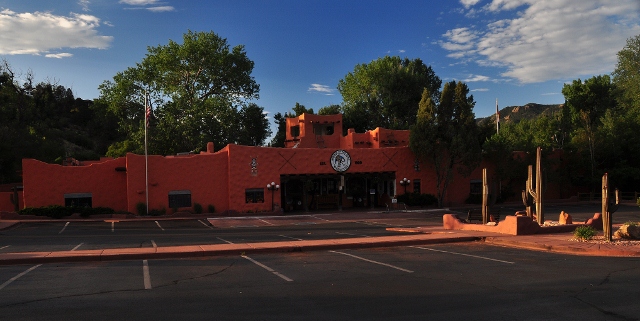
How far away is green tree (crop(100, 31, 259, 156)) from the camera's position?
50.9 m

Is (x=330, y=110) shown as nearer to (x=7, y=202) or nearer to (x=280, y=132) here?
(x=280, y=132)

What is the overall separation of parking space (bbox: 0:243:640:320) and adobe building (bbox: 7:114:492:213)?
20.3 metres

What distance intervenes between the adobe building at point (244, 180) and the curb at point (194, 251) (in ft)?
60.2

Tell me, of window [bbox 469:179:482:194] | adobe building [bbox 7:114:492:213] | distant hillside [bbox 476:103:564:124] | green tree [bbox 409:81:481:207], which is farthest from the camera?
distant hillside [bbox 476:103:564:124]

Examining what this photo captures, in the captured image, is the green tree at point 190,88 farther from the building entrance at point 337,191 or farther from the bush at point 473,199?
the bush at point 473,199

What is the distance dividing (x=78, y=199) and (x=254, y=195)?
11.5 m

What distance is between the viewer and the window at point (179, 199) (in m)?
33.1

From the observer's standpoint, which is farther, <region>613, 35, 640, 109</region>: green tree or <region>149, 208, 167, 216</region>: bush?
→ <region>613, 35, 640, 109</region>: green tree

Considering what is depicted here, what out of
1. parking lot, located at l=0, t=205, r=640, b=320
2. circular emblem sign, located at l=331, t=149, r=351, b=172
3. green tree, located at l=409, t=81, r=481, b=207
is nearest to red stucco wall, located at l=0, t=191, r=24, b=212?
parking lot, located at l=0, t=205, r=640, b=320

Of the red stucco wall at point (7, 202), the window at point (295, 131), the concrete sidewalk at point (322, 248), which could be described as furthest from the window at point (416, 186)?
the red stucco wall at point (7, 202)

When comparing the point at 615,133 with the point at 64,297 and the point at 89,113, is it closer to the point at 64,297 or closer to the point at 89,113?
the point at 64,297

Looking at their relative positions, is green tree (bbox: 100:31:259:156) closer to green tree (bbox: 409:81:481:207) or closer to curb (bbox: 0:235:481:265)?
green tree (bbox: 409:81:481:207)

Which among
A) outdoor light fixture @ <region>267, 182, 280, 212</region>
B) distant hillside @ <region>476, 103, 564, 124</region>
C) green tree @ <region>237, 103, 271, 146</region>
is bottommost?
outdoor light fixture @ <region>267, 182, 280, 212</region>

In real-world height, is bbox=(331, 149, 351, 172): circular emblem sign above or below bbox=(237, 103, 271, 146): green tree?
below
